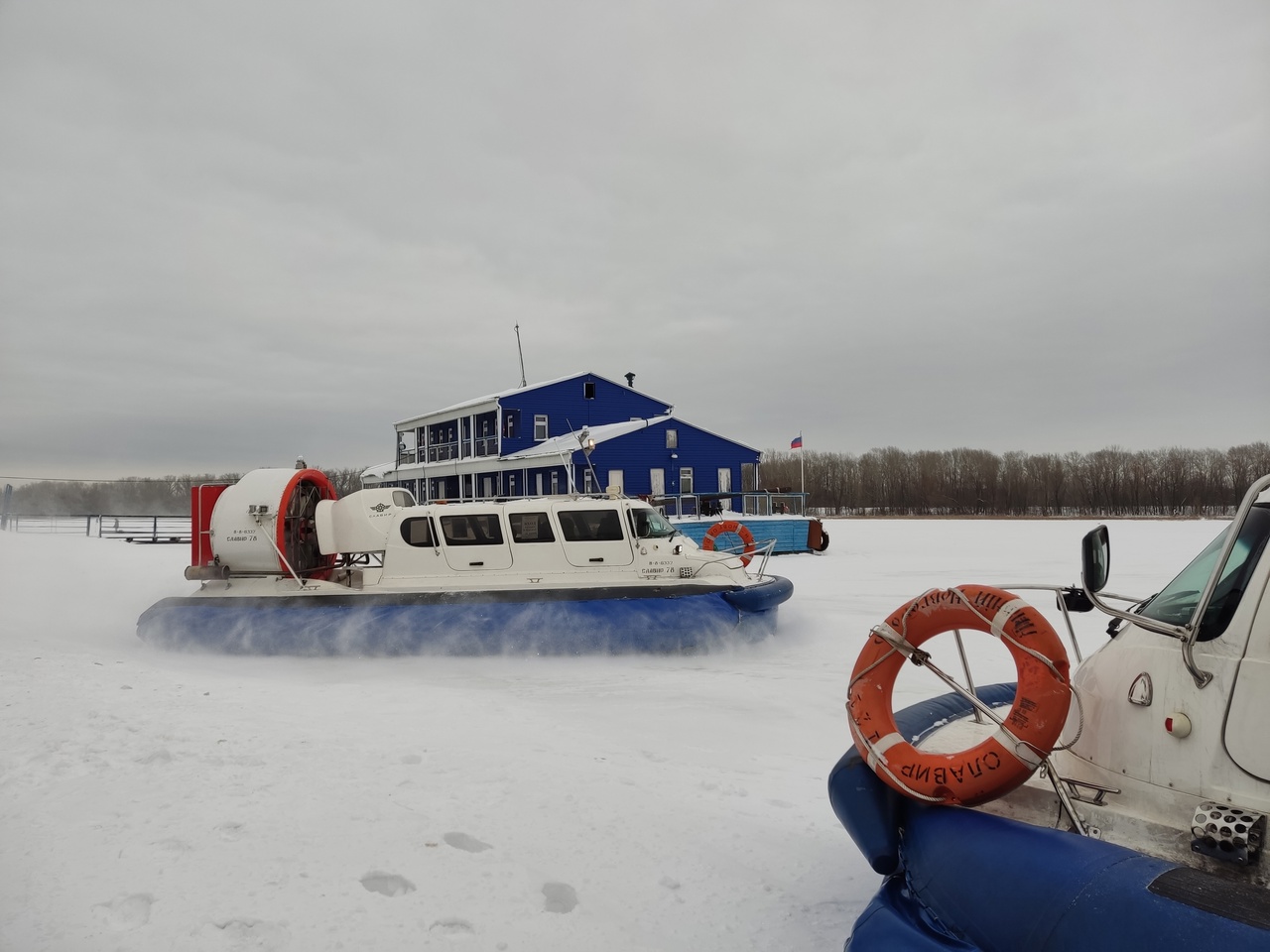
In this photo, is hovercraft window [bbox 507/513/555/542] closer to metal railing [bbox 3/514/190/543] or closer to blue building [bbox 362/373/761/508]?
blue building [bbox 362/373/761/508]

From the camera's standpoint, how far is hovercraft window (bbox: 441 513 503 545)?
9266 millimetres

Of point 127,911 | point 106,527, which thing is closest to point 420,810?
point 127,911

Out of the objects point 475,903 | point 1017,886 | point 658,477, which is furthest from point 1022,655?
point 658,477

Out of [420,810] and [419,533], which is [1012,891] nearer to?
[420,810]

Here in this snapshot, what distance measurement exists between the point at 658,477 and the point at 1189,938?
25405 mm

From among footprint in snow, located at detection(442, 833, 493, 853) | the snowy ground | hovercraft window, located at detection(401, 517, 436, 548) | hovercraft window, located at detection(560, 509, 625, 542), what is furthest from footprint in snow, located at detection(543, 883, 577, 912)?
hovercraft window, located at detection(401, 517, 436, 548)

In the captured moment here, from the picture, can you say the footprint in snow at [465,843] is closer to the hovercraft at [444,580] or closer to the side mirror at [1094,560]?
the side mirror at [1094,560]

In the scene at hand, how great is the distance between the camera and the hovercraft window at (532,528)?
9.22 metres

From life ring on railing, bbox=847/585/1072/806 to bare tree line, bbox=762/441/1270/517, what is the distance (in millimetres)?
27264

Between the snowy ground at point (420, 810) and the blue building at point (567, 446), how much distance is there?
17.9 m

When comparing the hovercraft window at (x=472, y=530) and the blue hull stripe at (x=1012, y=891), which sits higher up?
the hovercraft window at (x=472, y=530)

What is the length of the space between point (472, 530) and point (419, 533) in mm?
642

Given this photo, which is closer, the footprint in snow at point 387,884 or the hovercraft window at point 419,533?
the footprint in snow at point 387,884

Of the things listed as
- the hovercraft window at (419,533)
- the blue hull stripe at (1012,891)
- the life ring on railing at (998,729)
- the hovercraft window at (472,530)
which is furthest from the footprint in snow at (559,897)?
the hovercraft window at (419,533)
